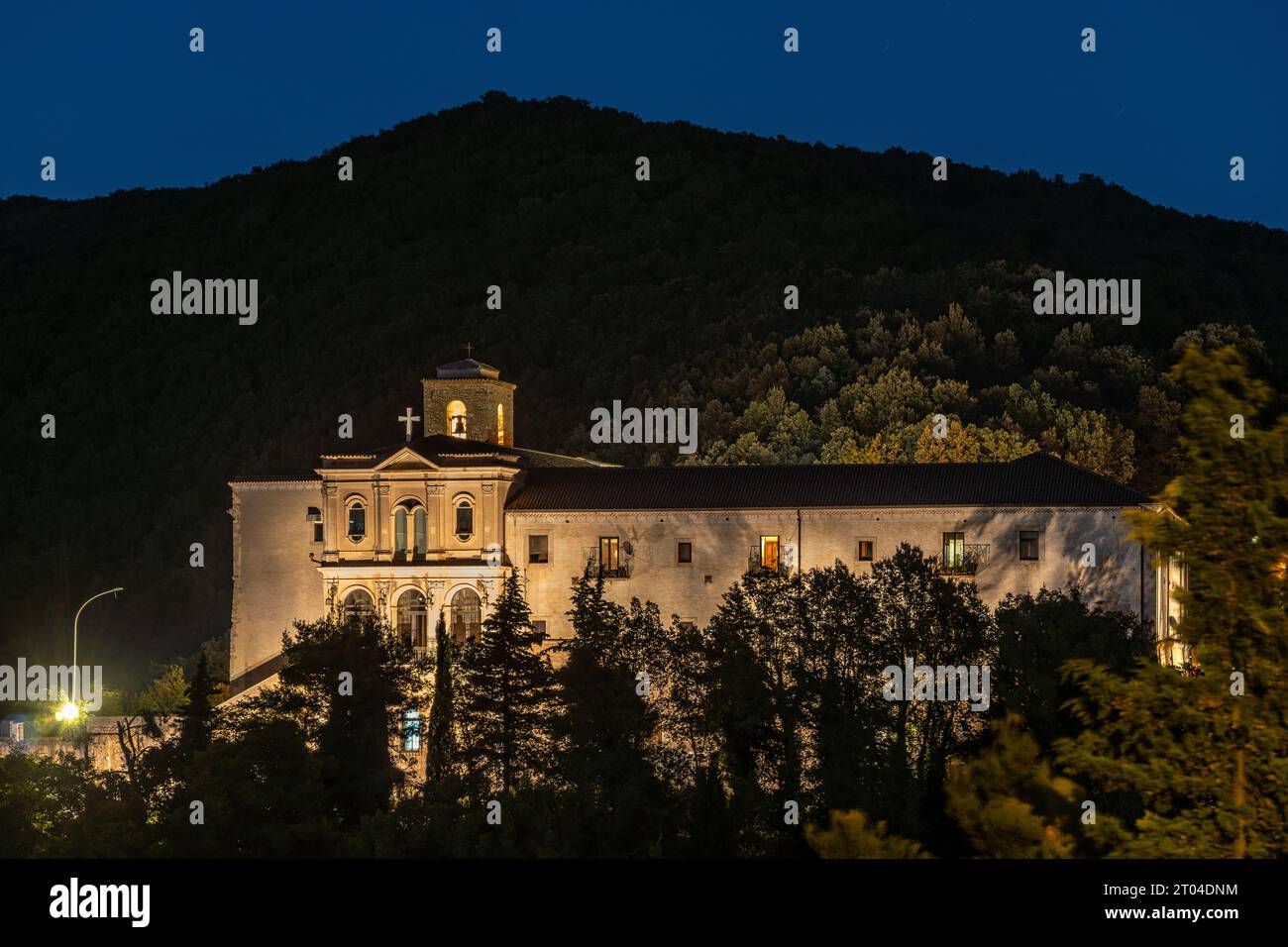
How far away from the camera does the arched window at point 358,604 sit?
5369 cm

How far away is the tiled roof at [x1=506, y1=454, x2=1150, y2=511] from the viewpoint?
166 ft

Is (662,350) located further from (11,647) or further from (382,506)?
(382,506)

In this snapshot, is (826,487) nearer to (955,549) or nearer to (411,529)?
(955,549)

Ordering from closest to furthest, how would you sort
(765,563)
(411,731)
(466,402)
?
1. (411,731)
2. (765,563)
3. (466,402)

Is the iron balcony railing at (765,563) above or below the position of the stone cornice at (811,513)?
below

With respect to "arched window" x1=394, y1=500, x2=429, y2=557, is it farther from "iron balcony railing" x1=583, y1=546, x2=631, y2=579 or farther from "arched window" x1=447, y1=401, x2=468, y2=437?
"arched window" x1=447, y1=401, x2=468, y2=437

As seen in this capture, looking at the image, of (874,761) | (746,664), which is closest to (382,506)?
(746,664)

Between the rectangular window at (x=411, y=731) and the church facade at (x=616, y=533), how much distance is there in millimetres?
2818

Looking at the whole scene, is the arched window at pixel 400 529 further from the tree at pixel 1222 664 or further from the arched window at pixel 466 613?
the tree at pixel 1222 664

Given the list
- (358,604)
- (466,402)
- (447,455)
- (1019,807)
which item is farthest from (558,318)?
(1019,807)

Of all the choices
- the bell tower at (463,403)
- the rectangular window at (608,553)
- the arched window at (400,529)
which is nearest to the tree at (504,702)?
the rectangular window at (608,553)

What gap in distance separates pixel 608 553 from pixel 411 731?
6978 mm

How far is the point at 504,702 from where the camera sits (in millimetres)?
49219
